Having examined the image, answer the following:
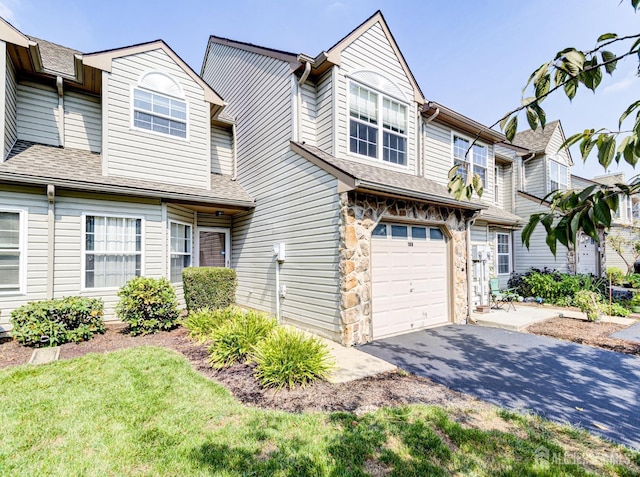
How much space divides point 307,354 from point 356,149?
16.5 ft

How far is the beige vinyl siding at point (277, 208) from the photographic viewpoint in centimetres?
655

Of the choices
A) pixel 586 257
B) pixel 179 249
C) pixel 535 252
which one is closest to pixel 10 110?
pixel 179 249

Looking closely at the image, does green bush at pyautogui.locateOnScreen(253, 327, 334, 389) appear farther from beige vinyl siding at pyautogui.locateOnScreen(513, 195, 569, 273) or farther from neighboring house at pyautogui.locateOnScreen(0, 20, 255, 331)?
beige vinyl siding at pyautogui.locateOnScreen(513, 195, 569, 273)

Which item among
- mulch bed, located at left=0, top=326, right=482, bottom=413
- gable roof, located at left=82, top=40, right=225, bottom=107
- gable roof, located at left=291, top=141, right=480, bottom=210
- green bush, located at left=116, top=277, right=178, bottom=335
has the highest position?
gable roof, located at left=82, top=40, right=225, bottom=107

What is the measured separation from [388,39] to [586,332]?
8.86 meters

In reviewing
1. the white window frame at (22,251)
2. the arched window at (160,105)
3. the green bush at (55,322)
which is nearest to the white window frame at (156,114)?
the arched window at (160,105)

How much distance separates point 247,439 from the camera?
3.12 m

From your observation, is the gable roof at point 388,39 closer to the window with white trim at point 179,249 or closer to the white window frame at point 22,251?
the window with white trim at point 179,249

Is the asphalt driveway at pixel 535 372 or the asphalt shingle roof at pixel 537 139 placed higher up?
the asphalt shingle roof at pixel 537 139

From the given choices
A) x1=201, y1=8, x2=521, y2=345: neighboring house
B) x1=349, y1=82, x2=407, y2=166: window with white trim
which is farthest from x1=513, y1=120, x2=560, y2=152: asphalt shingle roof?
x1=349, y1=82, x2=407, y2=166: window with white trim

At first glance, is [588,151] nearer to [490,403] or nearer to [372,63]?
[490,403]

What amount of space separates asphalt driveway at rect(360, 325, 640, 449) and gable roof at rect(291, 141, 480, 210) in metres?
2.91

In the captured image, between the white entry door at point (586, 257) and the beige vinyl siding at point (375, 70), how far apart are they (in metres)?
10.1

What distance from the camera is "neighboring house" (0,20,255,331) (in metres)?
6.61
